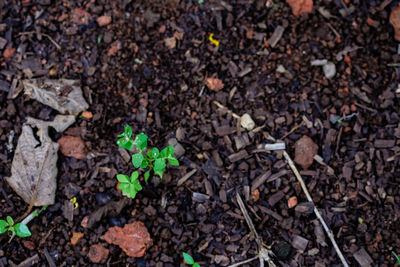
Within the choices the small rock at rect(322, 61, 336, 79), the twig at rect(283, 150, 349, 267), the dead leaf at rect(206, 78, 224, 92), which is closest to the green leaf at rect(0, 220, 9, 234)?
the dead leaf at rect(206, 78, 224, 92)

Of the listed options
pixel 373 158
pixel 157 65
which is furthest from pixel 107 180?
pixel 373 158

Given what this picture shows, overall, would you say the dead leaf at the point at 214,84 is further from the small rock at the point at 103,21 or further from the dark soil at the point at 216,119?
the small rock at the point at 103,21

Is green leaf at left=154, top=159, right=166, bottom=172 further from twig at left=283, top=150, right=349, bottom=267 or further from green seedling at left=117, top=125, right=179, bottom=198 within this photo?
twig at left=283, top=150, right=349, bottom=267

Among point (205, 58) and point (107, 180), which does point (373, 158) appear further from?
point (107, 180)

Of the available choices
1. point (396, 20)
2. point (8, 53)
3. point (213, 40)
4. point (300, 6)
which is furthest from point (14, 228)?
point (396, 20)

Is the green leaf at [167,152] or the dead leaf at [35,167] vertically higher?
the green leaf at [167,152]

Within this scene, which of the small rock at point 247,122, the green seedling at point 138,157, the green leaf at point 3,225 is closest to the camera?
the green seedling at point 138,157

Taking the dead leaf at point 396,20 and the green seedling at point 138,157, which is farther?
the dead leaf at point 396,20

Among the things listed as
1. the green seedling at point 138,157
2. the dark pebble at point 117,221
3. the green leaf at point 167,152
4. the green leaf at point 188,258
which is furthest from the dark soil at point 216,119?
the green leaf at point 167,152
